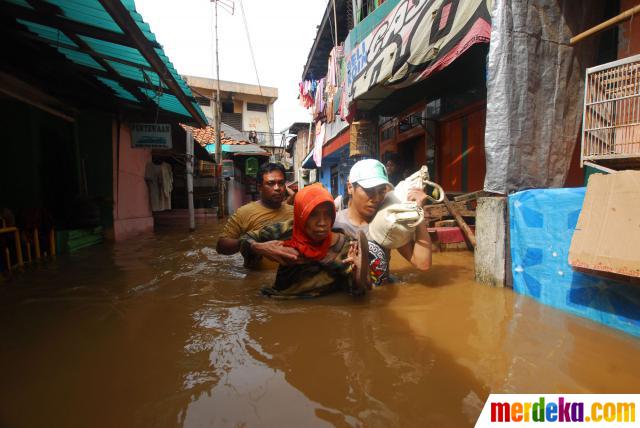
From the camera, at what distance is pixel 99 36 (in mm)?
3867


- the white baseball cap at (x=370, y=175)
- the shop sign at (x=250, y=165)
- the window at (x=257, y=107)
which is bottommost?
the white baseball cap at (x=370, y=175)

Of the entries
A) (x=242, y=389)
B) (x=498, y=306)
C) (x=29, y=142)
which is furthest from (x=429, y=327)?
(x=29, y=142)

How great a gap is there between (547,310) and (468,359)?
108cm

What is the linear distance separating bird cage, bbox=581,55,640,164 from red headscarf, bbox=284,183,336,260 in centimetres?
247

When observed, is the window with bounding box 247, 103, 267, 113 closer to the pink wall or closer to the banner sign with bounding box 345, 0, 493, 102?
the pink wall

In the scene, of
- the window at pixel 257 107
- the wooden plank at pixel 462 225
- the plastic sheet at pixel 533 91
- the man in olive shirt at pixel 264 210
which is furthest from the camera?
the window at pixel 257 107

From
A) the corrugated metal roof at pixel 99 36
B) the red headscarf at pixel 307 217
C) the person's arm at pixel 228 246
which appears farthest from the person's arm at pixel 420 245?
the corrugated metal roof at pixel 99 36

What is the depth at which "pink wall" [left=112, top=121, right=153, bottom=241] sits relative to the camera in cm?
750

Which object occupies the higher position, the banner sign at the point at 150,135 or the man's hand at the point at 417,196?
the banner sign at the point at 150,135

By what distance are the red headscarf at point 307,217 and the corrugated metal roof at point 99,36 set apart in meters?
2.66

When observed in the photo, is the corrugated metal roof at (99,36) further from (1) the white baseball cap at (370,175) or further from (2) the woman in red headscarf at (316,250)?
(1) the white baseball cap at (370,175)

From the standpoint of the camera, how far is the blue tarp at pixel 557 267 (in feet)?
6.50

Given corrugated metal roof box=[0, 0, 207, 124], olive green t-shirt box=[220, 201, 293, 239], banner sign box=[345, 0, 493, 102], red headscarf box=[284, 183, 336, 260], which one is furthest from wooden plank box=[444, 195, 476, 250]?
corrugated metal roof box=[0, 0, 207, 124]

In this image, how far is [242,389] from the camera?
1484 mm
